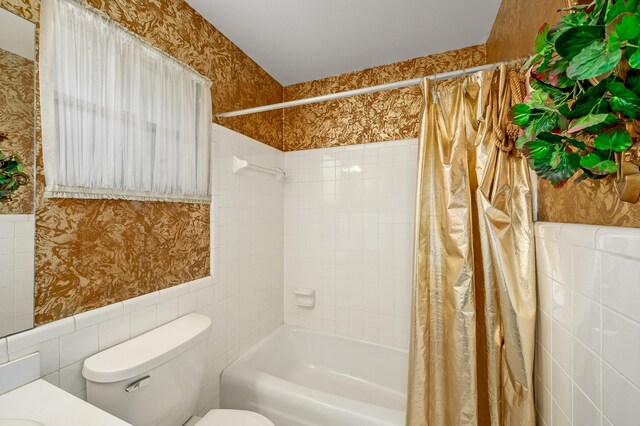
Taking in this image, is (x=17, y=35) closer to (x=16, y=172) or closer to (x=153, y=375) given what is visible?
(x=16, y=172)

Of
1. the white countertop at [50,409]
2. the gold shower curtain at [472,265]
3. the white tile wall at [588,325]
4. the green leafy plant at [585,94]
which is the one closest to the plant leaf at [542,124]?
the green leafy plant at [585,94]

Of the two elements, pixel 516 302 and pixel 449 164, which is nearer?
pixel 516 302

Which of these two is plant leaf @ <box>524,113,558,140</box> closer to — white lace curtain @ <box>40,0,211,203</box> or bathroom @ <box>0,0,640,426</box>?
bathroom @ <box>0,0,640,426</box>

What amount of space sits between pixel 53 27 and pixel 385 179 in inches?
72.0

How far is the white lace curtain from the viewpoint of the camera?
922 mm

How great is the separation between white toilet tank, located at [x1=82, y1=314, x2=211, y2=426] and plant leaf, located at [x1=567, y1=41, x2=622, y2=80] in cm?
140

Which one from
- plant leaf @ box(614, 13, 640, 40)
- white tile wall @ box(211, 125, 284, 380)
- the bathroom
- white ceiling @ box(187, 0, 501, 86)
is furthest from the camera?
white tile wall @ box(211, 125, 284, 380)

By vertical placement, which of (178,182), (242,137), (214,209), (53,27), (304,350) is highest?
(53,27)

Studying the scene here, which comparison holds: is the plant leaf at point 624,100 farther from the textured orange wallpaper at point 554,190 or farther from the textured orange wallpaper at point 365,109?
the textured orange wallpaper at point 365,109

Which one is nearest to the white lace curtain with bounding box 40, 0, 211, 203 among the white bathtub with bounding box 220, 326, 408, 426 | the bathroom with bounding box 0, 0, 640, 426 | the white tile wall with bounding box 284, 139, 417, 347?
the bathroom with bounding box 0, 0, 640, 426

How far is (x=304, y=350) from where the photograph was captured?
2.17 meters

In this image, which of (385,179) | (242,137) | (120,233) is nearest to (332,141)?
(385,179)

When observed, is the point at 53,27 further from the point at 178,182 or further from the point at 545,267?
the point at 545,267

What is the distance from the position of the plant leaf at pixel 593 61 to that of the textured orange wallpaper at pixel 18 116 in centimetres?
141
